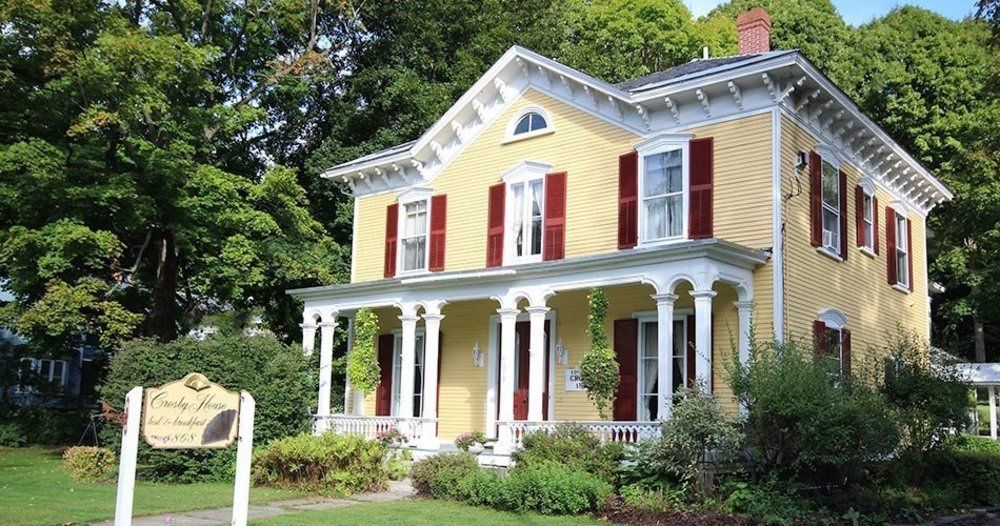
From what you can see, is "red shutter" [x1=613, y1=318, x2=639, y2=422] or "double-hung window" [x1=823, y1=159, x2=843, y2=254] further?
"double-hung window" [x1=823, y1=159, x2=843, y2=254]

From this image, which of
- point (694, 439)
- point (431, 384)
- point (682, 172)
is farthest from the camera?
point (431, 384)

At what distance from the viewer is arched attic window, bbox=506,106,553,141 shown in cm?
1906

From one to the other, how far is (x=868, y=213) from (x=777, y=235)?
16.5 ft

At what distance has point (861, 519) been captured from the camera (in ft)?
39.3

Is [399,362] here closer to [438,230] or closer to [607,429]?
[438,230]

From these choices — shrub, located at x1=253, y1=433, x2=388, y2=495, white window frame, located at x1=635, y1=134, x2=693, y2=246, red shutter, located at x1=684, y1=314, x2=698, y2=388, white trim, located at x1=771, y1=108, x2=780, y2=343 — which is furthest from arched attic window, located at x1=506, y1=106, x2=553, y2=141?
shrub, located at x1=253, y1=433, x2=388, y2=495

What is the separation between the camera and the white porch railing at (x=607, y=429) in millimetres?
14219

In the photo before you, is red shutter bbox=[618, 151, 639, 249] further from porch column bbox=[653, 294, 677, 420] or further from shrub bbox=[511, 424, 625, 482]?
shrub bbox=[511, 424, 625, 482]

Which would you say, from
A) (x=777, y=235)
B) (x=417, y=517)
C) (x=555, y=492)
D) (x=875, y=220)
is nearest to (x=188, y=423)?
(x=417, y=517)

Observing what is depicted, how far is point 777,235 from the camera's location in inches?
608

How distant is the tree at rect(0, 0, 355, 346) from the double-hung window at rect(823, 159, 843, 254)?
13.0 meters

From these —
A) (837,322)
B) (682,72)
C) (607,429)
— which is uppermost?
(682,72)

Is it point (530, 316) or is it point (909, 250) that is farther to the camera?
point (909, 250)

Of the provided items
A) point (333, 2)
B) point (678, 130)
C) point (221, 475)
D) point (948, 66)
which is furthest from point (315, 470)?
point (948, 66)
